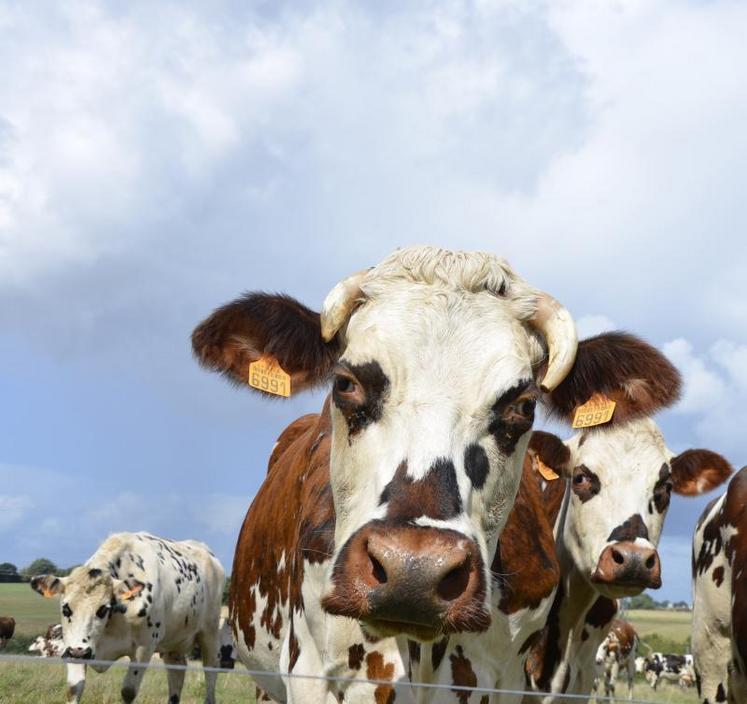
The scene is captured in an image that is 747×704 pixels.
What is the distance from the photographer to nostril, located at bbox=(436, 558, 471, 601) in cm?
290

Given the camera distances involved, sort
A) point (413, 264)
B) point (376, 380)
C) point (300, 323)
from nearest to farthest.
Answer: point (376, 380) → point (413, 264) → point (300, 323)

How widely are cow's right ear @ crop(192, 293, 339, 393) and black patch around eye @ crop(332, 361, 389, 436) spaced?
29.7 inches

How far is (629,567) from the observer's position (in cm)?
679

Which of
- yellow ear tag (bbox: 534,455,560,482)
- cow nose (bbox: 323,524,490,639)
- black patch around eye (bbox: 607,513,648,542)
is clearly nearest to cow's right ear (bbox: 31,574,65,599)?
yellow ear tag (bbox: 534,455,560,482)

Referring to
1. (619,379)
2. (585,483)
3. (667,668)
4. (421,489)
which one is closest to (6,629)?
(585,483)

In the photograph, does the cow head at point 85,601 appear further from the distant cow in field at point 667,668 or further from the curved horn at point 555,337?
the distant cow in field at point 667,668

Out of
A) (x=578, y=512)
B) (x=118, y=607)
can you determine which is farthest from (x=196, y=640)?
(x=578, y=512)

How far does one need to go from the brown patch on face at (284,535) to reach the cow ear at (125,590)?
21.9 ft

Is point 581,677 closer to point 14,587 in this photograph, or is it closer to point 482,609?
point 14,587

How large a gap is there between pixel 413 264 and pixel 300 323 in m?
0.61

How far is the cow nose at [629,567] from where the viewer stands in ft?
22.1

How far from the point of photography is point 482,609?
295 cm

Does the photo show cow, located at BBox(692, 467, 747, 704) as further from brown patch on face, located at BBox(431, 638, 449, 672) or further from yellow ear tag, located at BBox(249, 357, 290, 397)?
yellow ear tag, located at BBox(249, 357, 290, 397)

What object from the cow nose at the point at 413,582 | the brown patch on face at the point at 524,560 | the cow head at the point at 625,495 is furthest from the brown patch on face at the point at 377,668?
the cow head at the point at 625,495
